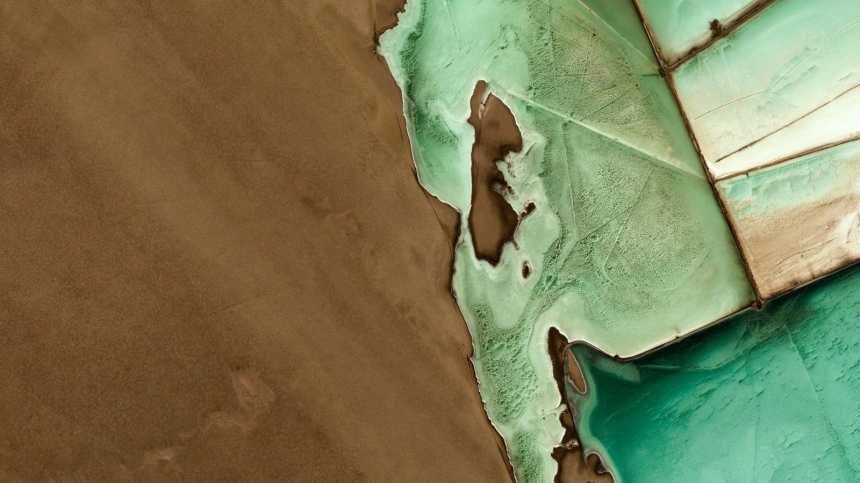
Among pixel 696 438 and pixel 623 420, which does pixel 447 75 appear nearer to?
pixel 623 420

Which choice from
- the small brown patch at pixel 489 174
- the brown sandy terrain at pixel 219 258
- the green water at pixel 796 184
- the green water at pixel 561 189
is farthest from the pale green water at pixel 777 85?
the brown sandy terrain at pixel 219 258

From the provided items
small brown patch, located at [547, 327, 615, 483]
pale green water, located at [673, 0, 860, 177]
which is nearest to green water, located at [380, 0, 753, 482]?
small brown patch, located at [547, 327, 615, 483]

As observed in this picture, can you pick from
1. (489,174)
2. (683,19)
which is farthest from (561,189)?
(683,19)

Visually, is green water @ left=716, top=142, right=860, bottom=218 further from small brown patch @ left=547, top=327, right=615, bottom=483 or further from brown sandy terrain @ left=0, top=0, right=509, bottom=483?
brown sandy terrain @ left=0, top=0, right=509, bottom=483

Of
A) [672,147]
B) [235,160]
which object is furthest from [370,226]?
[672,147]

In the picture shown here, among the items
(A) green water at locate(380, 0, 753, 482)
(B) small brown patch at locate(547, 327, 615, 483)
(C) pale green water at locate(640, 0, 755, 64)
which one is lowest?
(B) small brown patch at locate(547, 327, 615, 483)

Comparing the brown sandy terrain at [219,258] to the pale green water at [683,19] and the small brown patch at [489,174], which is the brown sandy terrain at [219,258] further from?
the pale green water at [683,19]
